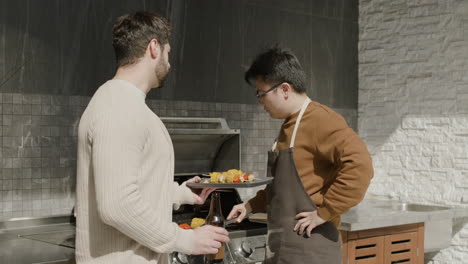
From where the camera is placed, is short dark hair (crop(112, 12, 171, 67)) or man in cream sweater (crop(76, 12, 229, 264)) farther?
short dark hair (crop(112, 12, 171, 67))

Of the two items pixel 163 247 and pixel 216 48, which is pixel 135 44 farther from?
pixel 216 48

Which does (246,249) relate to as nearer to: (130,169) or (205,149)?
(205,149)

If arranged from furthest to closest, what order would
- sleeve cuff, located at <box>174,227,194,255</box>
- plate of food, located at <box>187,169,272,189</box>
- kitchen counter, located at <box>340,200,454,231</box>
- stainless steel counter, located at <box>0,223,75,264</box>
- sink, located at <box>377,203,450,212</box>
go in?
sink, located at <box>377,203,450,212</box> → kitchen counter, located at <box>340,200,454,231</box> → stainless steel counter, located at <box>0,223,75,264</box> → plate of food, located at <box>187,169,272,189</box> → sleeve cuff, located at <box>174,227,194,255</box>

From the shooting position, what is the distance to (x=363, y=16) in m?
4.88

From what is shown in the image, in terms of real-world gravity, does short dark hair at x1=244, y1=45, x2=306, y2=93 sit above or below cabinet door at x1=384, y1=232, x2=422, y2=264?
above

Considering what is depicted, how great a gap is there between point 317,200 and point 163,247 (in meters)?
0.91

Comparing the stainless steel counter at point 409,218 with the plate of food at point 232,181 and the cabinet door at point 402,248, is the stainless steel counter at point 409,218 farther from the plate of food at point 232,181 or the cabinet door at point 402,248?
the plate of food at point 232,181

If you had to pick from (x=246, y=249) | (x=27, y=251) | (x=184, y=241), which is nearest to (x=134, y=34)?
(x=184, y=241)

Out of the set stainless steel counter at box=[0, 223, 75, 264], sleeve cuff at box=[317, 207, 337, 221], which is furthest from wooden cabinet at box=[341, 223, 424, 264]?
stainless steel counter at box=[0, 223, 75, 264]

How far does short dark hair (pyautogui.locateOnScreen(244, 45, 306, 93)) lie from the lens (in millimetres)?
2382

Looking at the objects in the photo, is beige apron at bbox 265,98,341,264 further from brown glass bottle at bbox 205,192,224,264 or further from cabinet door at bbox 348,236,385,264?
cabinet door at bbox 348,236,385,264

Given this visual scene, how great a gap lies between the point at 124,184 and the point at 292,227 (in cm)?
105

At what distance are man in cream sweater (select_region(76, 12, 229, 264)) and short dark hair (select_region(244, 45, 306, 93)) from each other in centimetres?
74

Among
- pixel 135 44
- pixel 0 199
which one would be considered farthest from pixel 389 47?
pixel 135 44
